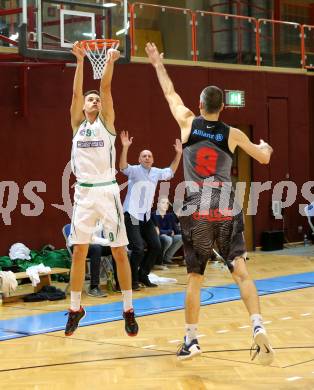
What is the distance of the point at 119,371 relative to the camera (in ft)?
21.6

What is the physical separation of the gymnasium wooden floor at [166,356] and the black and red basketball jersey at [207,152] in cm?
162

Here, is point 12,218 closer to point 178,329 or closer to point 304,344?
point 178,329

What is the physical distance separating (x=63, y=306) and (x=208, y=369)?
13.6ft

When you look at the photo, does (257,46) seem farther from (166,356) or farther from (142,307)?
(166,356)

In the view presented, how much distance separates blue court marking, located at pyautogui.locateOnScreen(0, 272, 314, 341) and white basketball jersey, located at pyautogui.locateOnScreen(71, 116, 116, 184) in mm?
2175

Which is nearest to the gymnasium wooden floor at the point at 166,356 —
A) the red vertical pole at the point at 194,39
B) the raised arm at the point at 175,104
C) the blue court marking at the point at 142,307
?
the blue court marking at the point at 142,307

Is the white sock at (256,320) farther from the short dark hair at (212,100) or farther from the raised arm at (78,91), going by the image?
the raised arm at (78,91)

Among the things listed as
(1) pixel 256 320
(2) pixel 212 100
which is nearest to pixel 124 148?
(2) pixel 212 100

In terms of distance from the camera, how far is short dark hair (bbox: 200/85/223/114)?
6.42 meters

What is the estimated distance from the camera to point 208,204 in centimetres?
639

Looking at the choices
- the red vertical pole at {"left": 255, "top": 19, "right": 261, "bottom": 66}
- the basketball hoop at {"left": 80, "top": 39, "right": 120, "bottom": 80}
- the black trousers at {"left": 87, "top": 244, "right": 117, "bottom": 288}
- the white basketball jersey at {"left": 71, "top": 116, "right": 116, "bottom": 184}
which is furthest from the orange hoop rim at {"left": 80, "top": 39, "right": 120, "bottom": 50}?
the red vertical pole at {"left": 255, "top": 19, "right": 261, "bottom": 66}

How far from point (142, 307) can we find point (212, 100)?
4312 mm

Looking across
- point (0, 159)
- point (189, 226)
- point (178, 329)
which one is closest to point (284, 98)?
point (0, 159)

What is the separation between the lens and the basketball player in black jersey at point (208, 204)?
252 inches
